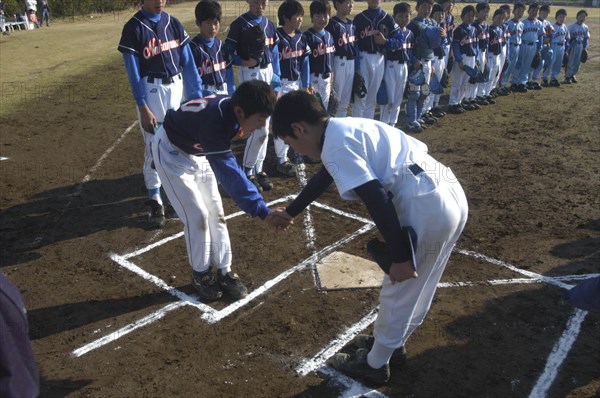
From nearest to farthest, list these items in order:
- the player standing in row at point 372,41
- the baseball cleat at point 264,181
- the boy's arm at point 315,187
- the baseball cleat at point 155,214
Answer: the boy's arm at point 315,187, the baseball cleat at point 155,214, the baseball cleat at point 264,181, the player standing in row at point 372,41

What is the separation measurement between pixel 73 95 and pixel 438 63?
30.6 ft

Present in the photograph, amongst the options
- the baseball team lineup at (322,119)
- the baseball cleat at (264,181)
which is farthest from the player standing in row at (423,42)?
the baseball cleat at (264,181)

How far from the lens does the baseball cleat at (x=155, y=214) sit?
257 inches

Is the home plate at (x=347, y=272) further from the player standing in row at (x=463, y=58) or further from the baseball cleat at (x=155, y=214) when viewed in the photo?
the player standing in row at (x=463, y=58)

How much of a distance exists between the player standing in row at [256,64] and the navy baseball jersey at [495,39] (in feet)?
→ 24.8

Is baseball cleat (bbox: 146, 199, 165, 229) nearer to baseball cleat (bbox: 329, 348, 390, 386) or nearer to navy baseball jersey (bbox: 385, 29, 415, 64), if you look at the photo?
baseball cleat (bbox: 329, 348, 390, 386)

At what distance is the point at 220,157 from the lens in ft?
13.8

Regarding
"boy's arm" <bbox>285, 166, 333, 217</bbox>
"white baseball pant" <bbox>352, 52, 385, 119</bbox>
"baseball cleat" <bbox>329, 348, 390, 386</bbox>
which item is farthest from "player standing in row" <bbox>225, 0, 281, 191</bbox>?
"baseball cleat" <bbox>329, 348, 390, 386</bbox>

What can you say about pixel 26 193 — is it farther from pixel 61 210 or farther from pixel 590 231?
pixel 590 231

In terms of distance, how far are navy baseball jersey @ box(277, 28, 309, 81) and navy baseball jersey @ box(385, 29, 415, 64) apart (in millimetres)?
2189

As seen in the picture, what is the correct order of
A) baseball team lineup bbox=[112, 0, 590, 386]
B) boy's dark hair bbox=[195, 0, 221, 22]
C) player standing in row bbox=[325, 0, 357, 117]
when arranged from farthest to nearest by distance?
1. player standing in row bbox=[325, 0, 357, 117]
2. boy's dark hair bbox=[195, 0, 221, 22]
3. baseball team lineup bbox=[112, 0, 590, 386]

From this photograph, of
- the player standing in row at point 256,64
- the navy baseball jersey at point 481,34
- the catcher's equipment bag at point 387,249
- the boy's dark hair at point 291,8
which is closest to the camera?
the catcher's equipment bag at point 387,249

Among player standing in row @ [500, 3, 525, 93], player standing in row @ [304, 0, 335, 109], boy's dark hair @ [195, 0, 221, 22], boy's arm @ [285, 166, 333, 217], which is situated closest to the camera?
boy's arm @ [285, 166, 333, 217]

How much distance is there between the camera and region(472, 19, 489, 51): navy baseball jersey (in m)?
12.3
